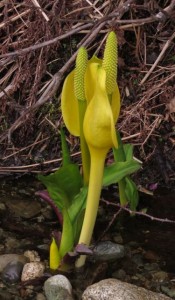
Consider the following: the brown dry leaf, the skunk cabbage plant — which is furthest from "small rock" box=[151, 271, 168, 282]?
the brown dry leaf

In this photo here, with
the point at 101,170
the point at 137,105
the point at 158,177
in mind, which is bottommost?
the point at 158,177

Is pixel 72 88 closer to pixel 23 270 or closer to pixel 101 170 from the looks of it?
pixel 101 170

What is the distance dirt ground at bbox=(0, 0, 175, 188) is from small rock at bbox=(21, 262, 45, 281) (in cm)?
73

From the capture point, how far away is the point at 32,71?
2.84m

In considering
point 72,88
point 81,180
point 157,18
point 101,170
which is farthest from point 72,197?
point 157,18

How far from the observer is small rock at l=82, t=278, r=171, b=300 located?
177 centimetres

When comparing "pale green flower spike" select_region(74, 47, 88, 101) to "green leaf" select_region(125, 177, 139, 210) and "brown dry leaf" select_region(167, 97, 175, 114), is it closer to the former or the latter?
"green leaf" select_region(125, 177, 139, 210)

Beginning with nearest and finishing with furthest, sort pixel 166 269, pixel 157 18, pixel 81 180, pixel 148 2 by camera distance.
A: pixel 81 180, pixel 166 269, pixel 157 18, pixel 148 2

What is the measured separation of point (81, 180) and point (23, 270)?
13.9 inches

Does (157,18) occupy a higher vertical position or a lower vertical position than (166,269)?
higher

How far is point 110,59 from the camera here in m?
1.65

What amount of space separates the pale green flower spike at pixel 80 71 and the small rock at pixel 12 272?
0.62 meters

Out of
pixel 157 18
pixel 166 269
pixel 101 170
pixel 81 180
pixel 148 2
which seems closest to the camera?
pixel 101 170

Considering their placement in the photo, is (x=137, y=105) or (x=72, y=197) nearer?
(x=72, y=197)
